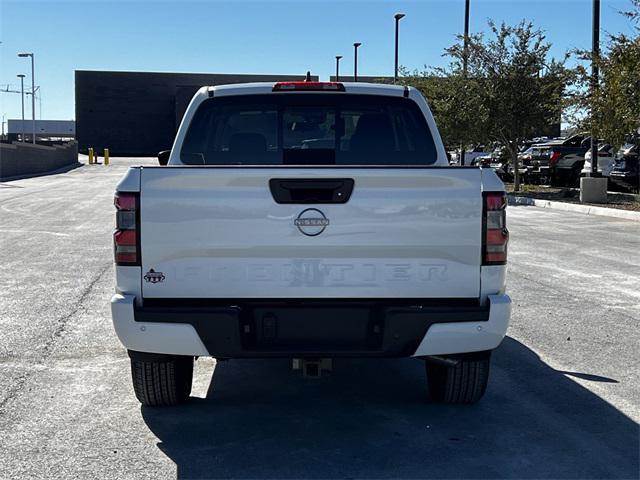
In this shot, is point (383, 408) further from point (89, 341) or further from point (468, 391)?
point (89, 341)

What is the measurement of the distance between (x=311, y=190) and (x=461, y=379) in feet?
5.33

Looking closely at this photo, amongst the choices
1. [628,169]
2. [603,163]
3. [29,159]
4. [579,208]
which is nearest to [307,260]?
[579,208]

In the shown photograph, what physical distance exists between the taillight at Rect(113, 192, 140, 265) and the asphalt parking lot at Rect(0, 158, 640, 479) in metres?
1.06

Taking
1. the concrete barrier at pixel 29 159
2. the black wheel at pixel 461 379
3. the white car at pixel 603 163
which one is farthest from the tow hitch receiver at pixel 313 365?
the concrete barrier at pixel 29 159

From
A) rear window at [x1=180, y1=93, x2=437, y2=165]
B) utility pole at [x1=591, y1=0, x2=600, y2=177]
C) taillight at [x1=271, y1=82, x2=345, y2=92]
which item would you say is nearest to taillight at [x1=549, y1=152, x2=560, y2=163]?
utility pole at [x1=591, y1=0, x2=600, y2=177]

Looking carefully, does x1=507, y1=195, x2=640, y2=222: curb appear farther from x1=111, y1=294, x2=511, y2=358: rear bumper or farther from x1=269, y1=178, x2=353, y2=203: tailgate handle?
x1=269, y1=178, x2=353, y2=203: tailgate handle

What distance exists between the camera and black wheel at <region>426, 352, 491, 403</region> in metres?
5.07

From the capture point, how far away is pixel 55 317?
7988 mm

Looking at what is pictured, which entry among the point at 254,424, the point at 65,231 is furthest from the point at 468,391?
the point at 65,231

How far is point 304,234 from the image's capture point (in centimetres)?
439

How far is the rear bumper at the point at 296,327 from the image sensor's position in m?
4.40

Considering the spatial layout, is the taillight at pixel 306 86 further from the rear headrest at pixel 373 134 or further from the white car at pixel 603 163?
the white car at pixel 603 163

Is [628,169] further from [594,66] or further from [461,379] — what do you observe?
[461,379]

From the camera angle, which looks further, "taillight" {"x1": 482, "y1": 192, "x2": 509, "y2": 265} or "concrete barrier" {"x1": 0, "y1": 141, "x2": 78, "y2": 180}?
"concrete barrier" {"x1": 0, "y1": 141, "x2": 78, "y2": 180}
